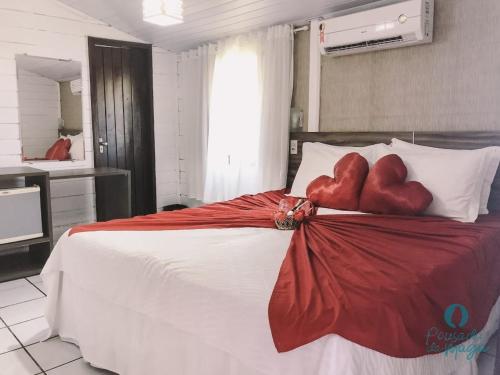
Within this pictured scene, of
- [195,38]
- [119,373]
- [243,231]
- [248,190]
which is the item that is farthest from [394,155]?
[195,38]

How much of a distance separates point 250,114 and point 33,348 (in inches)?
104

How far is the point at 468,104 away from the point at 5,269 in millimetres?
3729

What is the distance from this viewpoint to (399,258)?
170cm

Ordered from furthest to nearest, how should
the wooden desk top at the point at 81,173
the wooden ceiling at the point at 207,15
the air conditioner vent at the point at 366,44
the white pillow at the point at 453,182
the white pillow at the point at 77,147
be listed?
the white pillow at the point at 77,147 < the wooden desk top at the point at 81,173 < the wooden ceiling at the point at 207,15 < the air conditioner vent at the point at 366,44 < the white pillow at the point at 453,182

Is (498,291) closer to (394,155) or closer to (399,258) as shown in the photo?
(399,258)

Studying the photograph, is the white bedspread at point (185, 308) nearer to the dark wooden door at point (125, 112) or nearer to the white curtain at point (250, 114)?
the white curtain at point (250, 114)

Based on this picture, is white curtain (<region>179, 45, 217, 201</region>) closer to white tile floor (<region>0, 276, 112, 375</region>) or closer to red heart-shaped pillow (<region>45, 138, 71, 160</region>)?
red heart-shaped pillow (<region>45, 138, 71, 160</region>)

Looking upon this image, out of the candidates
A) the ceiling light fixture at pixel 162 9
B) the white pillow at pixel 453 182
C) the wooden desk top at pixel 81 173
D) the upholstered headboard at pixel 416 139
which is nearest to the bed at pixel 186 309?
the white pillow at pixel 453 182

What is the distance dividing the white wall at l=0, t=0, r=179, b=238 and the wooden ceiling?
0.19m

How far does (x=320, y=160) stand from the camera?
326 centimetres

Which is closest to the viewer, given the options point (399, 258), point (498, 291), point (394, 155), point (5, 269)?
point (399, 258)

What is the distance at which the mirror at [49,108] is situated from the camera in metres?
3.93

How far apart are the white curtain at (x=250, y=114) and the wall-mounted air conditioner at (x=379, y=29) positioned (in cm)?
51

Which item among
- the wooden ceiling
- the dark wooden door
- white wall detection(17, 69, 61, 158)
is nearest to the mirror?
A: white wall detection(17, 69, 61, 158)
